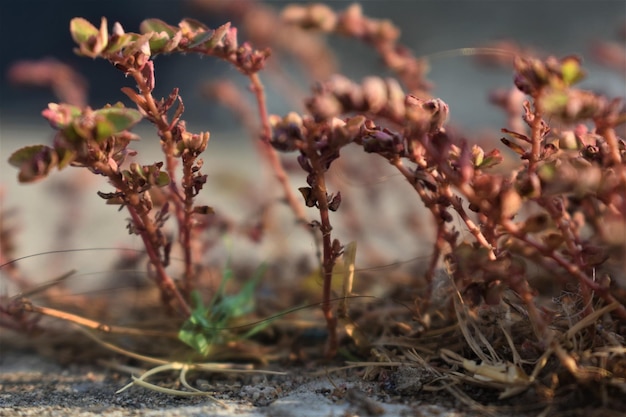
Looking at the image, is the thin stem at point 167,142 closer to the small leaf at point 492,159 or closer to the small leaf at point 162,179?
the small leaf at point 162,179

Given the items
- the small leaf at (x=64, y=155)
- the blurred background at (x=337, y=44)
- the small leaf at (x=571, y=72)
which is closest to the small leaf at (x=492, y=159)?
the small leaf at (x=571, y=72)

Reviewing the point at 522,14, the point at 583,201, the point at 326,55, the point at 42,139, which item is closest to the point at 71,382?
the point at 583,201

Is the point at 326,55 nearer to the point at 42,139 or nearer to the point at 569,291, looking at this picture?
the point at 569,291

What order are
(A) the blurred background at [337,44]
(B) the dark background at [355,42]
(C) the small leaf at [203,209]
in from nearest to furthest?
(C) the small leaf at [203,209], (A) the blurred background at [337,44], (B) the dark background at [355,42]

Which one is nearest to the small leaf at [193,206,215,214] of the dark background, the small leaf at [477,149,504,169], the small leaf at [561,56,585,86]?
the small leaf at [477,149,504,169]

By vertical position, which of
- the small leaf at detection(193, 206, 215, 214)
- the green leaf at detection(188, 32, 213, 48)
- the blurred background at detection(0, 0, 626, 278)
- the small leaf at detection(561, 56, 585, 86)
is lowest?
the small leaf at detection(193, 206, 215, 214)

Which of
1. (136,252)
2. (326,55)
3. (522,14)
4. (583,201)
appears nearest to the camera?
(583,201)

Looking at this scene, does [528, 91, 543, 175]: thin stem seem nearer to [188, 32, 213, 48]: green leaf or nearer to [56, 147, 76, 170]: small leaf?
[188, 32, 213, 48]: green leaf
